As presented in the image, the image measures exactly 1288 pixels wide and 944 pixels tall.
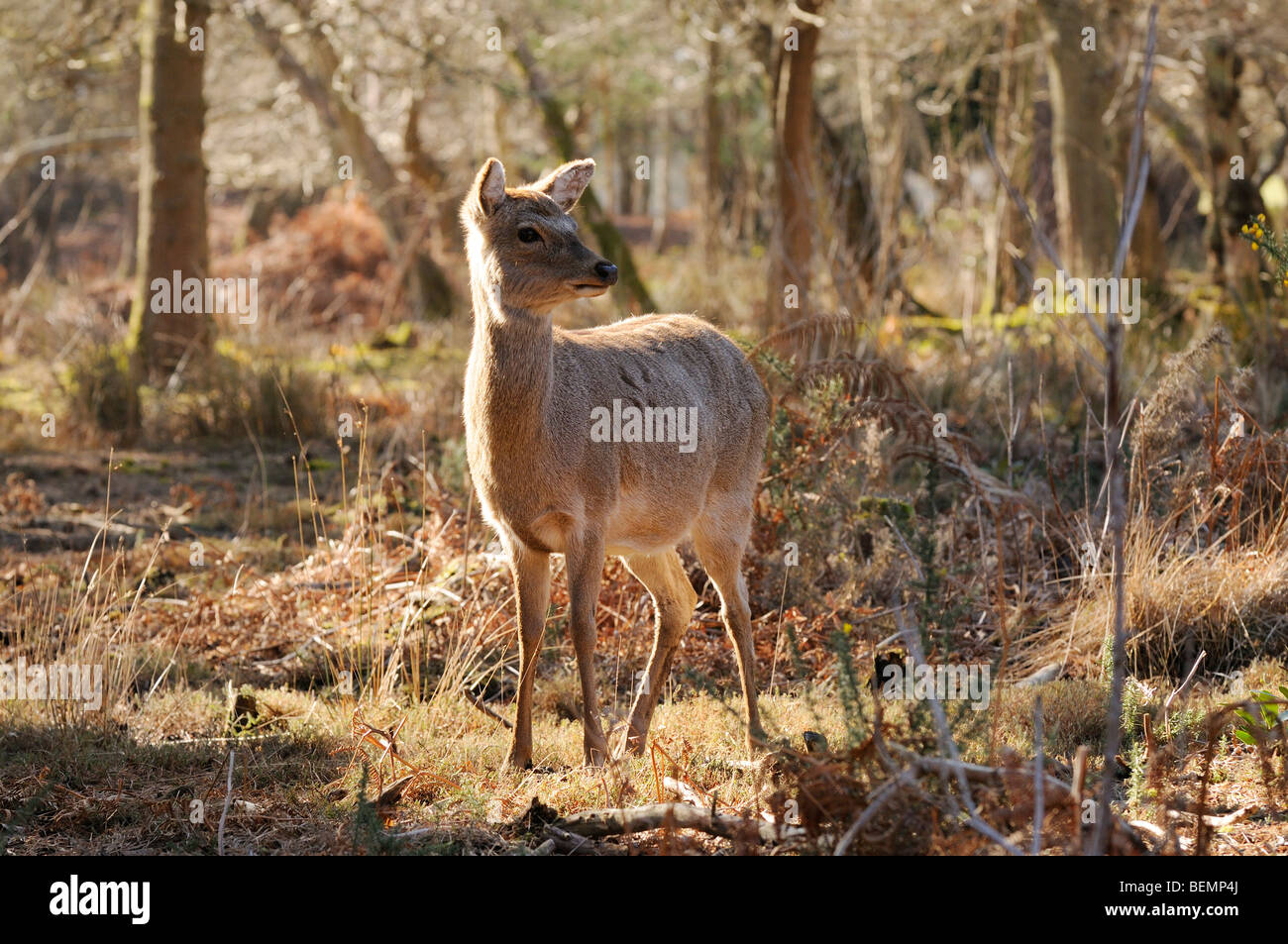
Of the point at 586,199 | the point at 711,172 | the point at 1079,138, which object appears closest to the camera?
the point at 1079,138

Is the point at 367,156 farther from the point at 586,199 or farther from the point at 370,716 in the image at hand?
the point at 370,716

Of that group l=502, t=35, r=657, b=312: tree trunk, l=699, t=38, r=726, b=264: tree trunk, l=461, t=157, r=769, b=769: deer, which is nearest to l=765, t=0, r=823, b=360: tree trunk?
l=502, t=35, r=657, b=312: tree trunk

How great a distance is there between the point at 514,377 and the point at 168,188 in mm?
8441

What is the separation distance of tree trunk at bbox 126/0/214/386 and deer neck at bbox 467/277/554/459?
24.5ft

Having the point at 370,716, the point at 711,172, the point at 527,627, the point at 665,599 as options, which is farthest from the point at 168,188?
the point at 711,172

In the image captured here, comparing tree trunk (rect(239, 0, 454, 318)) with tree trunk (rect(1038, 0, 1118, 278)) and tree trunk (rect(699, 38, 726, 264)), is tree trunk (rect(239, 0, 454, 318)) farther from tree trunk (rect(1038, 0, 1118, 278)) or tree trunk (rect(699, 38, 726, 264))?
tree trunk (rect(1038, 0, 1118, 278))

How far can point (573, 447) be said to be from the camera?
5551 millimetres

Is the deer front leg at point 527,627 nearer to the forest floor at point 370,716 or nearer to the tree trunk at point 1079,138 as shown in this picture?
the forest floor at point 370,716

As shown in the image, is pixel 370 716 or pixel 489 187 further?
pixel 370 716

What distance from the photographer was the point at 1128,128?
58.1 ft

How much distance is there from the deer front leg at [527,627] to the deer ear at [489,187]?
1.46 meters

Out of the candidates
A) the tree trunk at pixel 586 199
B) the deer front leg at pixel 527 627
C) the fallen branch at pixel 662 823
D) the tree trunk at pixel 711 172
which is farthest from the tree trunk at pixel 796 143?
the fallen branch at pixel 662 823

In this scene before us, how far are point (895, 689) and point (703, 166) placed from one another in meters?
17.4
